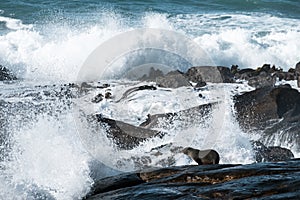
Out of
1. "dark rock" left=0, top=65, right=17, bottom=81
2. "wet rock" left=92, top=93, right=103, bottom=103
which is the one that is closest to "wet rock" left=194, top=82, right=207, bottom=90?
"wet rock" left=92, top=93, right=103, bottom=103

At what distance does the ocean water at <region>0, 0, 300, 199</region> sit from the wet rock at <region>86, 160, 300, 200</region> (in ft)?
1.94

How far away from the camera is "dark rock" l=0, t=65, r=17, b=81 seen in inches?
579

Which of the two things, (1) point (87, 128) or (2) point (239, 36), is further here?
(2) point (239, 36)

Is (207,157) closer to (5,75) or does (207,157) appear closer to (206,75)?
(206,75)

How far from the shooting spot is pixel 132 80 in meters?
14.9

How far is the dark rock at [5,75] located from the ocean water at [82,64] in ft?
1.07

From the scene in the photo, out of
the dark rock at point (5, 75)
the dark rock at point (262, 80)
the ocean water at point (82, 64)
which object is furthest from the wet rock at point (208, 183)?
the dark rock at point (5, 75)

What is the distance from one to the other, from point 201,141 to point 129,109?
8.84 ft

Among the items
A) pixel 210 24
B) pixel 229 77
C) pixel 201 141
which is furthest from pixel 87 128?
pixel 210 24

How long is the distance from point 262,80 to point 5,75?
271 inches

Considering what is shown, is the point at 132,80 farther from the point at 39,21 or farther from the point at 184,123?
the point at 39,21

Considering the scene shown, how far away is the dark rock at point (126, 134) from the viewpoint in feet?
30.7

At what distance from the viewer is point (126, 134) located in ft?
32.0

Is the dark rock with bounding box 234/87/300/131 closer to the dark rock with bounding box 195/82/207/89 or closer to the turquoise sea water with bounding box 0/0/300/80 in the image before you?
the dark rock with bounding box 195/82/207/89
